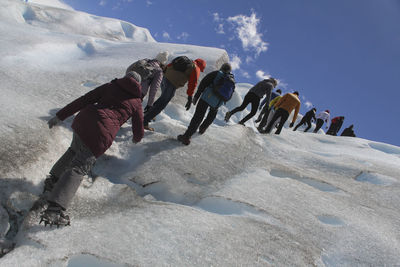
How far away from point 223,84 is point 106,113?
274cm

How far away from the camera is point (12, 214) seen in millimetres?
2729

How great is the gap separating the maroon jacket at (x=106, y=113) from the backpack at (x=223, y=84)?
2068 millimetres

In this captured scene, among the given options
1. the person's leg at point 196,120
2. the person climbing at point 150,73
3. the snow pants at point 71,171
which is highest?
the person climbing at point 150,73

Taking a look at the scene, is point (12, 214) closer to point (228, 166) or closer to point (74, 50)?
point (228, 166)

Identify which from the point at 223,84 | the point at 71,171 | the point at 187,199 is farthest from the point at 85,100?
the point at 223,84

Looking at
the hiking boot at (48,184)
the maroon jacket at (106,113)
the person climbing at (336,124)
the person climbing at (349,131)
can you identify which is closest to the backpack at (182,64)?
the maroon jacket at (106,113)

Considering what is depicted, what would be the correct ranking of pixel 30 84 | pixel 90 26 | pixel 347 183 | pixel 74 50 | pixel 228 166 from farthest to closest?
pixel 90 26, pixel 74 50, pixel 30 84, pixel 347 183, pixel 228 166

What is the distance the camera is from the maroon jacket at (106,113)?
301 centimetres

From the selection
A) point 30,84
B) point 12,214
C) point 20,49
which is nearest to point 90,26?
point 20,49

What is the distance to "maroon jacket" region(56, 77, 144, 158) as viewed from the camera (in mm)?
3010

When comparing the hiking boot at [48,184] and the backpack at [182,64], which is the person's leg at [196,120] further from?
the hiking boot at [48,184]

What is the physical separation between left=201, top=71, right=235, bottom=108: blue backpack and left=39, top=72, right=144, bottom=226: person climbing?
1900 mm

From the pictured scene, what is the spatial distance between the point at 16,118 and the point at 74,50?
741 cm

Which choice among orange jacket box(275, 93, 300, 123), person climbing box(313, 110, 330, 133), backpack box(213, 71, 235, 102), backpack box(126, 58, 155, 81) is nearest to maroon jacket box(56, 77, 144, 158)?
backpack box(126, 58, 155, 81)
